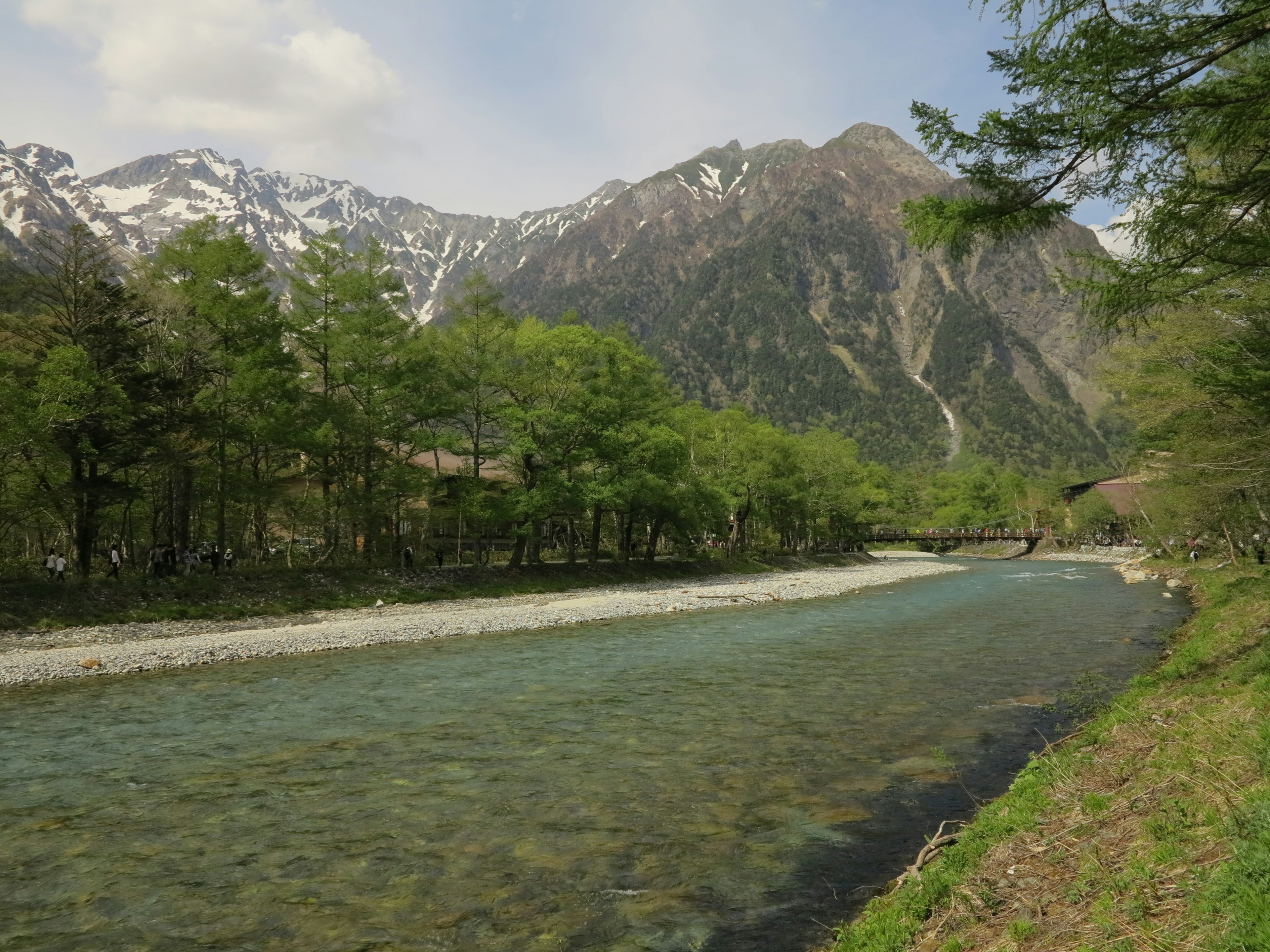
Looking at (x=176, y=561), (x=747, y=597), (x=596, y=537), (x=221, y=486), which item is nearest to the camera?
(x=221, y=486)

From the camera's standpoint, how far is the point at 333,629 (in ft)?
84.8

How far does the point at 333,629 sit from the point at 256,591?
6.73m

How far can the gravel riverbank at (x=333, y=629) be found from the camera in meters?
19.8

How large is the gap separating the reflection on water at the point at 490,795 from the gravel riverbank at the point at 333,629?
1.65 meters

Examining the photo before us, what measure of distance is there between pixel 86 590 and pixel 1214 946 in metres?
→ 31.8

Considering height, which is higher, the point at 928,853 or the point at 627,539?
the point at 627,539

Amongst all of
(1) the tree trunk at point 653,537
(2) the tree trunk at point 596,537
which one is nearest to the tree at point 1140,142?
(2) the tree trunk at point 596,537

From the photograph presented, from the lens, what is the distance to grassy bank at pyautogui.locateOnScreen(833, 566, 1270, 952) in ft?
14.7

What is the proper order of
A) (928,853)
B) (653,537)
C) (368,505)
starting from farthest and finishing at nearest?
1. (653,537)
2. (368,505)
3. (928,853)

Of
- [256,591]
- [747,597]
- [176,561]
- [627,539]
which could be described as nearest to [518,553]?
[627,539]

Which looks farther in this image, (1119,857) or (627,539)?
(627,539)

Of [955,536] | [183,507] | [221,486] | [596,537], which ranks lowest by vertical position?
[955,536]

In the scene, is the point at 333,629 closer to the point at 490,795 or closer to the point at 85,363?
the point at 85,363

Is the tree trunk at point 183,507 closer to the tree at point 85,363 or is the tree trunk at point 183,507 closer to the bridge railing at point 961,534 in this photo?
the tree at point 85,363
